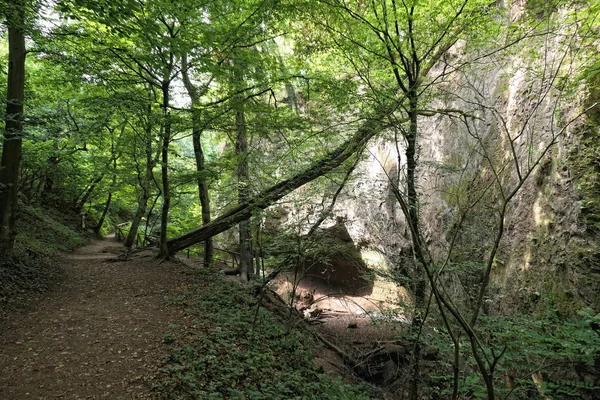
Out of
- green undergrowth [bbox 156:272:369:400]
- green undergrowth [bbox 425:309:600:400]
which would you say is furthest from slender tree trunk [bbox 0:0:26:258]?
green undergrowth [bbox 425:309:600:400]

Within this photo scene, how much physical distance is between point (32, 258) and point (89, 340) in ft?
14.6

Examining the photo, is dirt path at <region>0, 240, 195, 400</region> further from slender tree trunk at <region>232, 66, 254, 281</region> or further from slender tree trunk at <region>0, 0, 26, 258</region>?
slender tree trunk at <region>232, 66, 254, 281</region>

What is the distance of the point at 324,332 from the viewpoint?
385 inches

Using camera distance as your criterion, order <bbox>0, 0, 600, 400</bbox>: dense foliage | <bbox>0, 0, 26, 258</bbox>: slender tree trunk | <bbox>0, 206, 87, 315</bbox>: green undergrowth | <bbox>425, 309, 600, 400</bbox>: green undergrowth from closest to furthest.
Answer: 1. <bbox>425, 309, 600, 400</bbox>: green undergrowth
2. <bbox>0, 0, 600, 400</bbox>: dense foliage
3. <bbox>0, 206, 87, 315</bbox>: green undergrowth
4. <bbox>0, 0, 26, 258</bbox>: slender tree trunk

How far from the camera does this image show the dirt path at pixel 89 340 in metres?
3.70

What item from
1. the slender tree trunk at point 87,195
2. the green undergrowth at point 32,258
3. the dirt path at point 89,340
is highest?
the slender tree trunk at point 87,195

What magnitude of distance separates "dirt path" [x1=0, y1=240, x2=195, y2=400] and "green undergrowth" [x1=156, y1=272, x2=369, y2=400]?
0.31 metres

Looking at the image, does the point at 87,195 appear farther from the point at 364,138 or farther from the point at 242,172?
the point at 364,138

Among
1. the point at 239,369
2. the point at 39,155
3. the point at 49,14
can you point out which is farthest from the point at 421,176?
the point at 39,155

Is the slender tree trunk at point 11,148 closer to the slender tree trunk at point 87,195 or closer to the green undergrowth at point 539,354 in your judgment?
the slender tree trunk at point 87,195

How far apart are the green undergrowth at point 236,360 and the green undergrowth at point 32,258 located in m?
2.74

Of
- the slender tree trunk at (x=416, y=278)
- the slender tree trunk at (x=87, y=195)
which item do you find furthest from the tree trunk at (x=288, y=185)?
the slender tree trunk at (x=87, y=195)

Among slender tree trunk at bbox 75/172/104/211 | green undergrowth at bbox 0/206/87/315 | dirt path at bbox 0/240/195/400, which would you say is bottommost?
dirt path at bbox 0/240/195/400

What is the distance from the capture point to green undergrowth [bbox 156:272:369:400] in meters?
3.87
